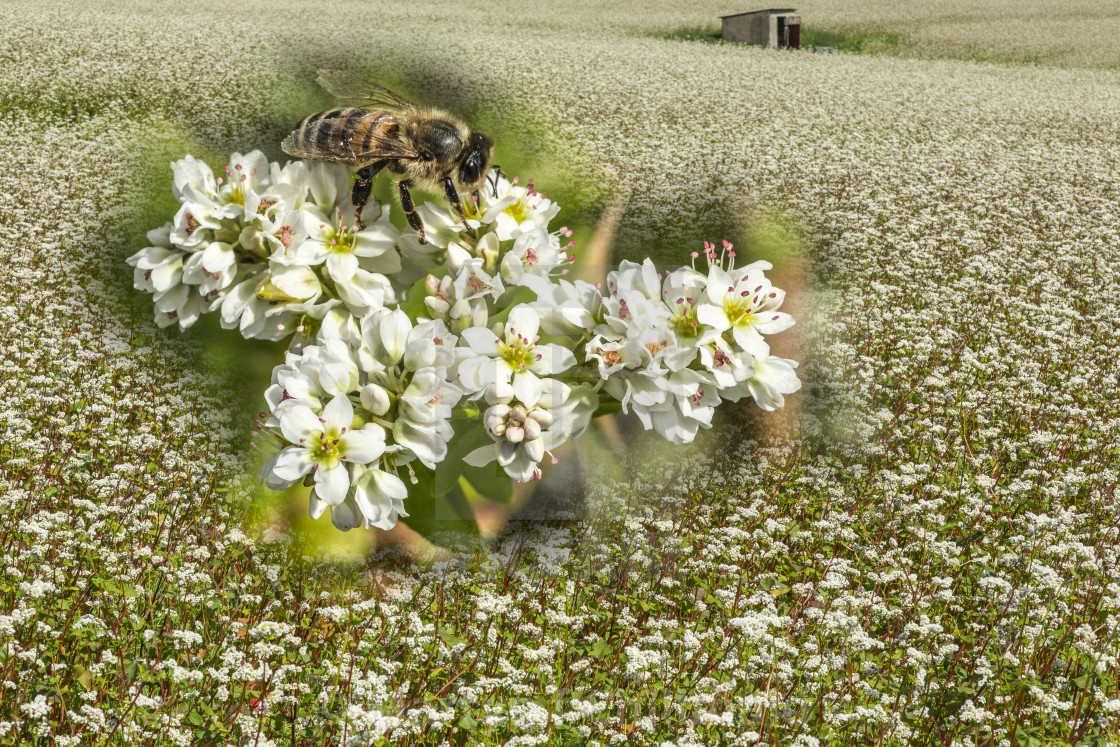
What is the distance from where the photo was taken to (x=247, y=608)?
3.38 meters

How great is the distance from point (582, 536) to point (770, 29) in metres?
27.5

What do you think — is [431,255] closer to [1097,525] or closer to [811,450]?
[811,450]

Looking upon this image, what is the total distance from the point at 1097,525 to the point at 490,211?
3743 millimetres

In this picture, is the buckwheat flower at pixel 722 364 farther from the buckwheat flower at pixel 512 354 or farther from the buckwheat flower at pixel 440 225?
the buckwheat flower at pixel 440 225

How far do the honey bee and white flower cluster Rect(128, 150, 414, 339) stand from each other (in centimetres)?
8

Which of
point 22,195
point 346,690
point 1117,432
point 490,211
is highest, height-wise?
point 490,211

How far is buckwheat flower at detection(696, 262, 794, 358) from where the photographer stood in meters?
1.85

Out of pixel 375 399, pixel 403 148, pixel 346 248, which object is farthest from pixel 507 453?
pixel 403 148

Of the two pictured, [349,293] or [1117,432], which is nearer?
[349,293]

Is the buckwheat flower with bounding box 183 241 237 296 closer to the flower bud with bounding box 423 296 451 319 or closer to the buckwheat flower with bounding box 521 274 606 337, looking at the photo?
the flower bud with bounding box 423 296 451 319

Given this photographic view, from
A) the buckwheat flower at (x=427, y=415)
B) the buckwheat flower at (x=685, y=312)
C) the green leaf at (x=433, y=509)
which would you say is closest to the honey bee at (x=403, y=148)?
the buckwheat flower at (x=427, y=415)

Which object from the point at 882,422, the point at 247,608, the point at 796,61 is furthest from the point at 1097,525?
the point at 796,61

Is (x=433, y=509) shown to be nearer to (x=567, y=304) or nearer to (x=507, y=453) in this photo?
(x=507, y=453)

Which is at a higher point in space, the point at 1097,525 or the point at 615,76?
the point at 615,76
